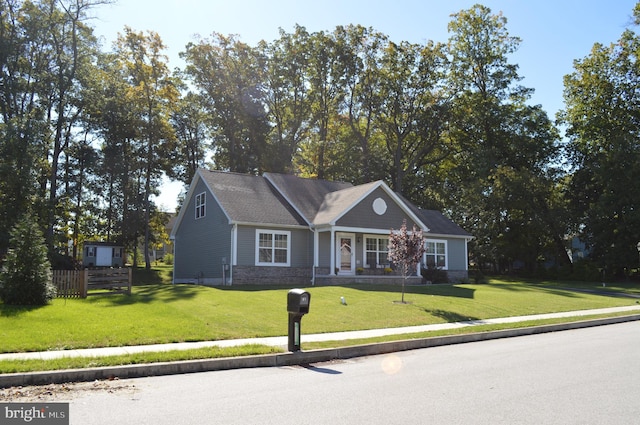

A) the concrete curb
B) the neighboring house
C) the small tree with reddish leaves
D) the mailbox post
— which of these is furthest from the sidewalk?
the neighboring house

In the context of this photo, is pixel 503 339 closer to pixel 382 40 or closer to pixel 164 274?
pixel 164 274

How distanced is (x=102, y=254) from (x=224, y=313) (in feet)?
103

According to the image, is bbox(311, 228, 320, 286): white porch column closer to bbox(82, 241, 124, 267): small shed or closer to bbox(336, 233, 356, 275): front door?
bbox(336, 233, 356, 275): front door

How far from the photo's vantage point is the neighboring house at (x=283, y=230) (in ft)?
82.5

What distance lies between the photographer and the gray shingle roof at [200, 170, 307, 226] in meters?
25.4

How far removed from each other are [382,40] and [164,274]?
27601mm

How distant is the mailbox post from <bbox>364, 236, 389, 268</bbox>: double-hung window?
18731mm

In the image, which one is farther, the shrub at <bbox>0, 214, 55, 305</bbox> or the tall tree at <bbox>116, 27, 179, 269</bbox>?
the tall tree at <bbox>116, 27, 179, 269</bbox>

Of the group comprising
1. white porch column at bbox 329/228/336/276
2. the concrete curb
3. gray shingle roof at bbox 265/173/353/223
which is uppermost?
gray shingle roof at bbox 265/173/353/223

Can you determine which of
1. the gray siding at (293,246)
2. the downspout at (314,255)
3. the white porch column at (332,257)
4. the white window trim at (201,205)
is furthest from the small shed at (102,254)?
the white porch column at (332,257)

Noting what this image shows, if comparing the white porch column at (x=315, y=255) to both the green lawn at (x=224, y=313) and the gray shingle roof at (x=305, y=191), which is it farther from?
the green lawn at (x=224, y=313)

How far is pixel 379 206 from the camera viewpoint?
91.0 feet

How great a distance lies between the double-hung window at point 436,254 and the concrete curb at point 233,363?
1795cm

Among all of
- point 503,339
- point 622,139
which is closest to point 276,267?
point 503,339
